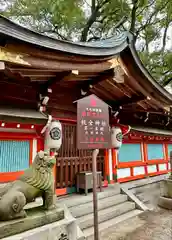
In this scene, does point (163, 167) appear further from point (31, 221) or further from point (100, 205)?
point (31, 221)

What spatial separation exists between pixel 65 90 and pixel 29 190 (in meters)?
3.37

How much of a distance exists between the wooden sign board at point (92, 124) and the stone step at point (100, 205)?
2429mm

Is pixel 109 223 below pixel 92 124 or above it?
below

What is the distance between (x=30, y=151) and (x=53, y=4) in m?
8.74

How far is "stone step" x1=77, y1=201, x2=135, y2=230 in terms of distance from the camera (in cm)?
416

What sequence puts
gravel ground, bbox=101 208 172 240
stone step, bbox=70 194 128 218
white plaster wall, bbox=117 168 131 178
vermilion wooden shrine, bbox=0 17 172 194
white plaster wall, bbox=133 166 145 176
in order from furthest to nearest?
white plaster wall, bbox=133 166 145 176 < white plaster wall, bbox=117 168 131 178 < stone step, bbox=70 194 128 218 < gravel ground, bbox=101 208 172 240 < vermilion wooden shrine, bbox=0 17 172 194

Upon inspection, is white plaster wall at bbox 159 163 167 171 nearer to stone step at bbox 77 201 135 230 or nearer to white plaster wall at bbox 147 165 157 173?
white plaster wall at bbox 147 165 157 173

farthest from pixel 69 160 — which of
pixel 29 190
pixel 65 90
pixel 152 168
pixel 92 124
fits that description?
pixel 152 168

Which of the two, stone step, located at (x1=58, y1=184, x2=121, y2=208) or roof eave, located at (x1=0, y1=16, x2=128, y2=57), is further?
stone step, located at (x1=58, y1=184, x2=121, y2=208)

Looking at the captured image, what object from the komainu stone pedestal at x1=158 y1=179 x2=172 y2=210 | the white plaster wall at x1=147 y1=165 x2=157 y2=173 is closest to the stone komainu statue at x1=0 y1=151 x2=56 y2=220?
the komainu stone pedestal at x1=158 y1=179 x2=172 y2=210

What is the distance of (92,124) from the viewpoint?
111 inches

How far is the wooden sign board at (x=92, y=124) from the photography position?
8.78 ft

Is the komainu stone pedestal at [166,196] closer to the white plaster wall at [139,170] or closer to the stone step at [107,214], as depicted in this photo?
the stone step at [107,214]

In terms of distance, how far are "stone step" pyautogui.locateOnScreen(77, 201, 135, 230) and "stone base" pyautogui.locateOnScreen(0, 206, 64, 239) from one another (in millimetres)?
1823
